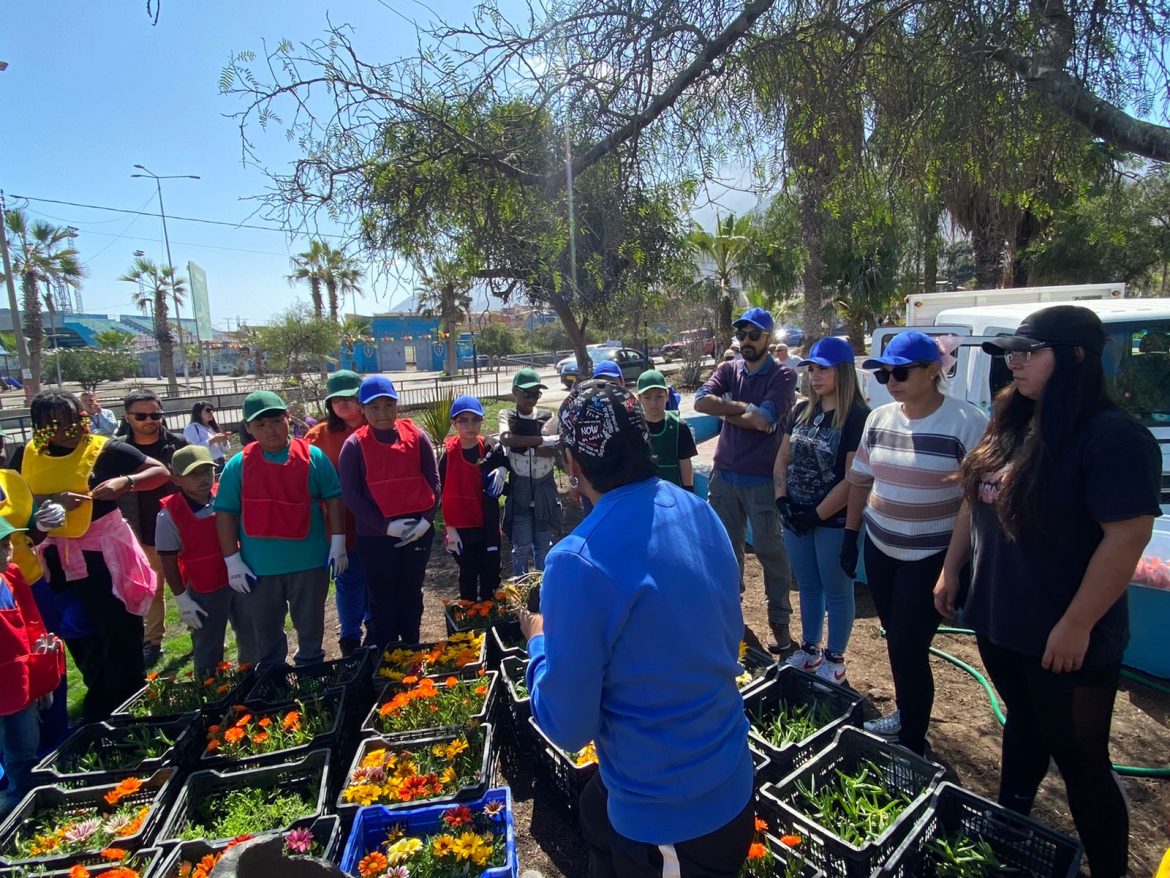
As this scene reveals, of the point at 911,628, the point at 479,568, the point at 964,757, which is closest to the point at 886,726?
the point at 964,757

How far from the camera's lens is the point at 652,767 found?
55.2 inches

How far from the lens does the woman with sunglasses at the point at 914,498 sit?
259 cm

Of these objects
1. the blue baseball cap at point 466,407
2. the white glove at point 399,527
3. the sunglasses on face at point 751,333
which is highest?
the sunglasses on face at point 751,333

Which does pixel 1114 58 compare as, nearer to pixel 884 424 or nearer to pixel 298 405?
pixel 884 424

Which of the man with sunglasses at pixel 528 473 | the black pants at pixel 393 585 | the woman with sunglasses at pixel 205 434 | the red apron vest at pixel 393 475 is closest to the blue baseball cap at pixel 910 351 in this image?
the man with sunglasses at pixel 528 473

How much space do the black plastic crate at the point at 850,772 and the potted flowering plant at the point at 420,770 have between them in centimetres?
112

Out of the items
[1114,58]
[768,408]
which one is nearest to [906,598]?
[768,408]

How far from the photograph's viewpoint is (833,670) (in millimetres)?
3389

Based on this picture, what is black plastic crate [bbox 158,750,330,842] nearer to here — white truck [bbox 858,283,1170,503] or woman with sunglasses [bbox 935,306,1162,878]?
woman with sunglasses [bbox 935,306,1162,878]

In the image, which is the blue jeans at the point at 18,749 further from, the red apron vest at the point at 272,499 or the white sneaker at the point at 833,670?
the white sneaker at the point at 833,670

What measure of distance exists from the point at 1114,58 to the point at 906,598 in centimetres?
→ 263

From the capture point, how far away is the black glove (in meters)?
3.12

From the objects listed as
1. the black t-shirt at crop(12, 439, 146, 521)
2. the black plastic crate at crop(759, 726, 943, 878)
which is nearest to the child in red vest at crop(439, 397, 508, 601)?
the black t-shirt at crop(12, 439, 146, 521)

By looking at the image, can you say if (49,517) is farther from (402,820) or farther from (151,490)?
(402,820)
